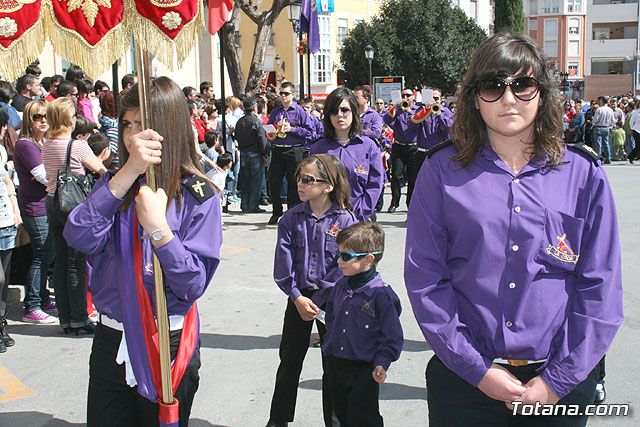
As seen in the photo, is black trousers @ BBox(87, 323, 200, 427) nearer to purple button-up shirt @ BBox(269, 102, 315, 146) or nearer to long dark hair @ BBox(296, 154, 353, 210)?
long dark hair @ BBox(296, 154, 353, 210)

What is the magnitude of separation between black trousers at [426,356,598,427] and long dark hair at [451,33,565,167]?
2.44 feet

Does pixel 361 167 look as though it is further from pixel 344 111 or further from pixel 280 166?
pixel 280 166

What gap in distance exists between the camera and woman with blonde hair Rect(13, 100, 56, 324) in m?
6.15

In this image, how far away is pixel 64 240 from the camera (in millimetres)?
5910

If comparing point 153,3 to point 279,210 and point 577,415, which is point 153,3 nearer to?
point 577,415

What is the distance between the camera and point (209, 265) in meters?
2.79

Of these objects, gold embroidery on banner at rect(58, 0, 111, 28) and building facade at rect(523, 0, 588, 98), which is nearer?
gold embroidery on banner at rect(58, 0, 111, 28)

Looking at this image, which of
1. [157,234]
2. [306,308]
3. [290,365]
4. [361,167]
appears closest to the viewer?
[157,234]

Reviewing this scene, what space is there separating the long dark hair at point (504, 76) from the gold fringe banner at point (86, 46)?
1.41 metres

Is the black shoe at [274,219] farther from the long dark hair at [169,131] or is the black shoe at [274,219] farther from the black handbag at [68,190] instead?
the long dark hair at [169,131]

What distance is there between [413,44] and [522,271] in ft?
146

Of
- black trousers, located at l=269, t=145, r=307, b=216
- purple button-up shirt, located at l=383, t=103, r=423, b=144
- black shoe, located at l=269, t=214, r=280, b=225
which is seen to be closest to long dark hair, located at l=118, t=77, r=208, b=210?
black trousers, located at l=269, t=145, r=307, b=216

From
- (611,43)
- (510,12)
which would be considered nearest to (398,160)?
(510,12)

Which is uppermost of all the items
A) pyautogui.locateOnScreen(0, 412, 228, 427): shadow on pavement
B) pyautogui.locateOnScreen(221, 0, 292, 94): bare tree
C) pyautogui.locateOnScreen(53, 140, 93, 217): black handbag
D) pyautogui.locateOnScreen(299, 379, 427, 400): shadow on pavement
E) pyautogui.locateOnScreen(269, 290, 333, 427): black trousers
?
pyautogui.locateOnScreen(221, 0, 292, 94): bare tree
